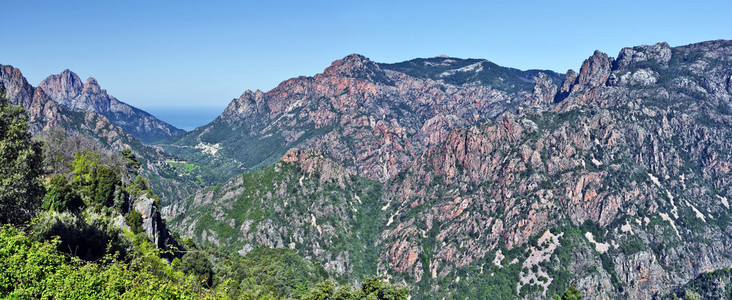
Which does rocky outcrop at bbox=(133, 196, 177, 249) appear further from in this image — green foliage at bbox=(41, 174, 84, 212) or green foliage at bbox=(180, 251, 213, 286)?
green foliage at bbox=(41, 174, 84, 212)

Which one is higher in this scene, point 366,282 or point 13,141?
point 13,141

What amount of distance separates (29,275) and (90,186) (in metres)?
67.1

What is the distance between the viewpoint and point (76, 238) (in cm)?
5438

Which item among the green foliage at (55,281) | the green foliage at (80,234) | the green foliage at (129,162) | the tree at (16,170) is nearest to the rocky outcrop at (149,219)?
the green foliage at (80,234)

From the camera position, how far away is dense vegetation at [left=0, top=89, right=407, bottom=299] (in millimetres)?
31562

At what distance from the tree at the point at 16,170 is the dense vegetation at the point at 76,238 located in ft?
0.34

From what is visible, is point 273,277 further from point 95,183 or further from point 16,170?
point 16,170

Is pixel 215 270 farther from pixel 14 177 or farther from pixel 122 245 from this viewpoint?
pixel 14 177

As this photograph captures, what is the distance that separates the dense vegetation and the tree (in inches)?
4.1

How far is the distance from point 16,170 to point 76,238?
11.1 meters

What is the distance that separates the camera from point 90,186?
88938 millimetres

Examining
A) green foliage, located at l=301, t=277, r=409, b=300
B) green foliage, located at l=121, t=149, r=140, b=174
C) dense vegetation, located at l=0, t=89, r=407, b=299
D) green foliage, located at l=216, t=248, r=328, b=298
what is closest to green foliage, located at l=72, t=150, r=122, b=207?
dense vegetation, located at l=0, t=89, r=407, b=299

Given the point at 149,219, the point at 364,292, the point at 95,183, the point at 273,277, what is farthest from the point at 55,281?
the point at 273,277

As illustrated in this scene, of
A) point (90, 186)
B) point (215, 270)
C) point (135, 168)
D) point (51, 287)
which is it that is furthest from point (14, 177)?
point (135, 168)
